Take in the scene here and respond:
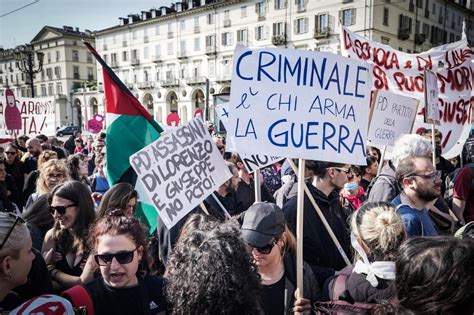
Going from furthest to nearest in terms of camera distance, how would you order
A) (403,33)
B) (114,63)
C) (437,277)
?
1. (114,63)
2. (403,33)
3. (437,277)

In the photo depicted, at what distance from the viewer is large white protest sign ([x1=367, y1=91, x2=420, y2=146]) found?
4.31 m

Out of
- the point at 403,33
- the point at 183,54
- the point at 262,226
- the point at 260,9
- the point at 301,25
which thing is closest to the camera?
the point at 262,226

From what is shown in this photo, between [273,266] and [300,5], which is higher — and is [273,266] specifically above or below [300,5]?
below

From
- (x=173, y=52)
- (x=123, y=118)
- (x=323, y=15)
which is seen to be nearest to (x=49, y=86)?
(x=173, y=52)

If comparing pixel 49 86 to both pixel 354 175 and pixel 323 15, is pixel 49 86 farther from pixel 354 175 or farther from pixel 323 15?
pixel 354 175

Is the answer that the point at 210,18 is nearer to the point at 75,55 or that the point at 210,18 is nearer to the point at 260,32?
the point at 260,32

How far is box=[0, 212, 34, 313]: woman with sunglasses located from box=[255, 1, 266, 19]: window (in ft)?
151

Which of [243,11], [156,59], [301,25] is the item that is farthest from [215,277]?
[156,59]

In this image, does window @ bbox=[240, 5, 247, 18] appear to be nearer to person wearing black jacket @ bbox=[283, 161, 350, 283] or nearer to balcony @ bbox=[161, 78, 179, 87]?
balcony @ bbox=[161, 78, 179, 87]

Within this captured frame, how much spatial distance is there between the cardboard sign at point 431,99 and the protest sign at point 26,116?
742 cm

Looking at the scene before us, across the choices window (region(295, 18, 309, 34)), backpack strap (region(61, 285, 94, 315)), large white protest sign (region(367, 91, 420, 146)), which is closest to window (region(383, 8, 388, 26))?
window (region(295, 18, 309, 34))

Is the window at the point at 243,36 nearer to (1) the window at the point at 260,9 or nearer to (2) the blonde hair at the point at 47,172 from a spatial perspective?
(1) the window at the point at 260,9

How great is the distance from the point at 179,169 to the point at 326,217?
3.90 feet

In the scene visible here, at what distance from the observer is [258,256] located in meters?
2.08
